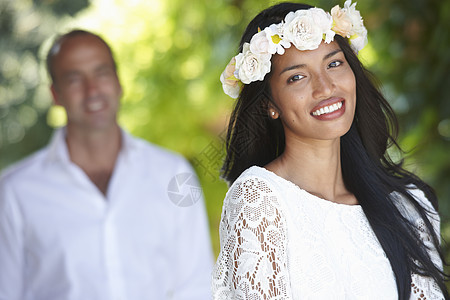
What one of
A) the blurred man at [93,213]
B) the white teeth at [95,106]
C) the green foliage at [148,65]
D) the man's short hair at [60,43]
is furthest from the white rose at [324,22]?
the green foliage at [148,65]

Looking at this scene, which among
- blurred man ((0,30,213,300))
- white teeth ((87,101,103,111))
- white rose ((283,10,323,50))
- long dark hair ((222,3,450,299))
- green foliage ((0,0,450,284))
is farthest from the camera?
green foliage ((0,0,450,284))

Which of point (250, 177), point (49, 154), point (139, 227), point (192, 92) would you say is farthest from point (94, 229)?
point (192, 92)

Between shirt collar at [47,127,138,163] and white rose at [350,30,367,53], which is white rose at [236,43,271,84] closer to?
white rose at [350,30,367,53]

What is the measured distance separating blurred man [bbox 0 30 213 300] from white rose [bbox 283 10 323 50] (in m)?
1.48

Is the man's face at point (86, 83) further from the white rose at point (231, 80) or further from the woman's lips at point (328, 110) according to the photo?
the woman's lips at point (328, 110)

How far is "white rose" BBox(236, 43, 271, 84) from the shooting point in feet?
6.47

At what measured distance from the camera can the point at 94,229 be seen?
3316 mm

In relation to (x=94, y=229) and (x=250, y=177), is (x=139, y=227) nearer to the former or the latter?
(x=94, y=229)

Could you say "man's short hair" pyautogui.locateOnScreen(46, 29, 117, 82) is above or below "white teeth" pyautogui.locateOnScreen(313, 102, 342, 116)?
above

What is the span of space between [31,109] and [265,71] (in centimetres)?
354

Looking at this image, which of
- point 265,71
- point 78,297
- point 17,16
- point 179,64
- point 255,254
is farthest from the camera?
point 179,64

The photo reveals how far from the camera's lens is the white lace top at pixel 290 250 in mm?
1824

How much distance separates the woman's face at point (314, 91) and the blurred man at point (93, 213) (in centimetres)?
139

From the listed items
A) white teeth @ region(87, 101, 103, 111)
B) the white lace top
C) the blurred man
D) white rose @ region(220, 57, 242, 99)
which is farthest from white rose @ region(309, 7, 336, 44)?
white teeth @ region(87, 101, 103, 111)
